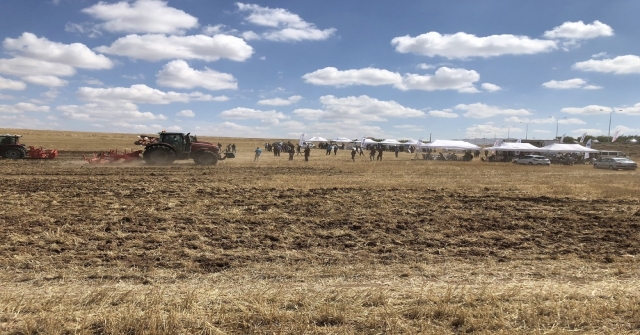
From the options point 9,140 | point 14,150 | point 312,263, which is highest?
point 9,140

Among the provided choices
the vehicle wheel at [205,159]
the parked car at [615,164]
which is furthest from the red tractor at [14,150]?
the parked car at [615,164]

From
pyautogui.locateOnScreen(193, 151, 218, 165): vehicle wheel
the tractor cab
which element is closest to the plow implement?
pyautogui.locateOnScreen(193, 151, 218, 165): vehicle wheel

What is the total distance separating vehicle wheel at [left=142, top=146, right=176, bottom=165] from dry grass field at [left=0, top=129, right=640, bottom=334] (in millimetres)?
10268

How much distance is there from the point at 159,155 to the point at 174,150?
2.67 feet

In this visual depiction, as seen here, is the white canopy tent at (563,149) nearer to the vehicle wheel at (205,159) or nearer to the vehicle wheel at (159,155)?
the vehicle wheel at (205,159)

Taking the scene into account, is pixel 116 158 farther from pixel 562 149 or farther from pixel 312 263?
pixel 562 149

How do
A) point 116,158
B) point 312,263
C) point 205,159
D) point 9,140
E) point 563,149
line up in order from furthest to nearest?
1. point 563,149
2. point 9,140
3. point 205,159
4. point 116,158
5. point 312,263

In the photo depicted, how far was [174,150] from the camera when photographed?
23.5 metres

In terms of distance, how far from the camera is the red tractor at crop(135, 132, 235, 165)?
918 inches

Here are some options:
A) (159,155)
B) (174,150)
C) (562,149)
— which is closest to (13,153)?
(159,155)

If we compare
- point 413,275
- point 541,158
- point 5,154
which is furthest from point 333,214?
point 541,158

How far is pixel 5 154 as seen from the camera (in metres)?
26.0

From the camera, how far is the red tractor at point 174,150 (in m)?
23.3

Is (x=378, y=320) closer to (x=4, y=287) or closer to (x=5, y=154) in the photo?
(x=4, y=287)
